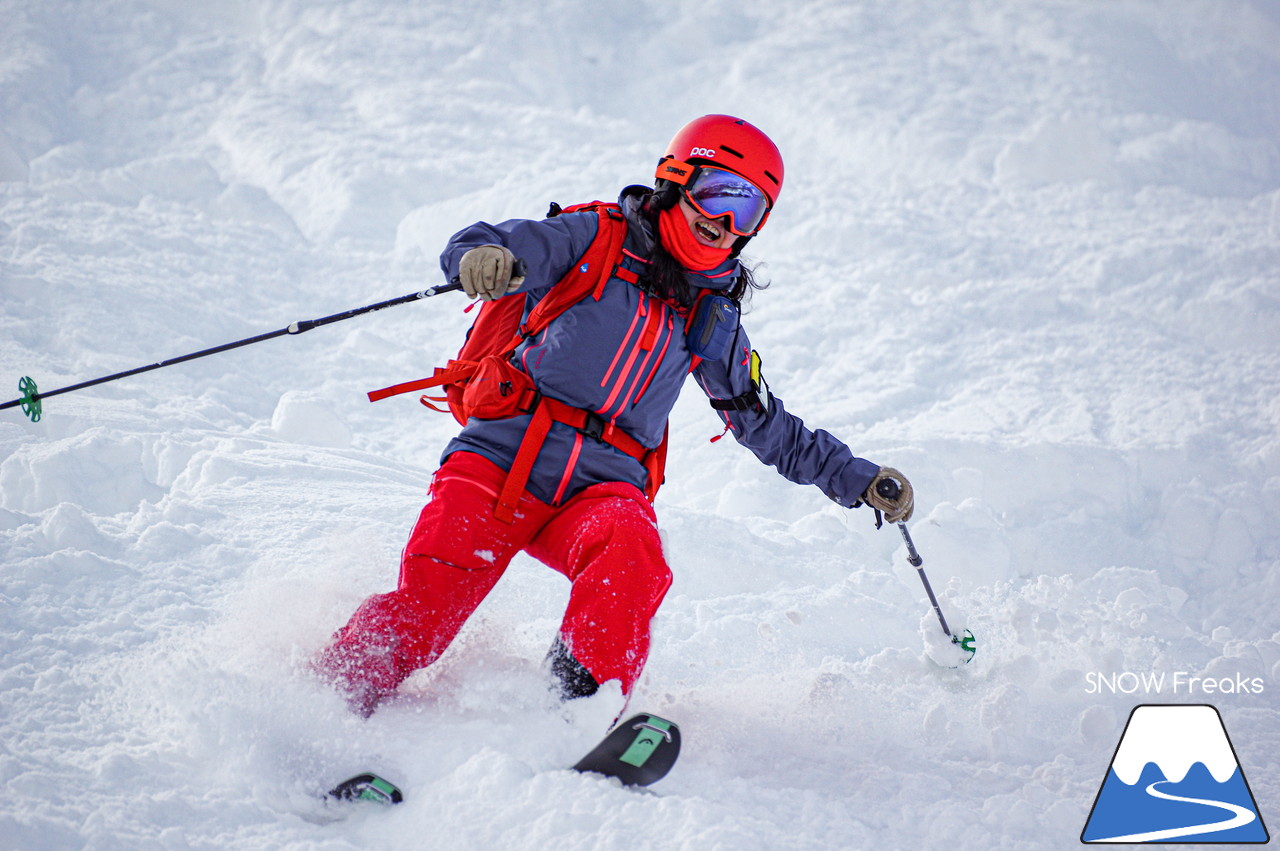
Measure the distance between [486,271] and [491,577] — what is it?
36.3 inches

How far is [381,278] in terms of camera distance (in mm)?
8734

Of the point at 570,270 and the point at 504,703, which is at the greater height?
the point at 570,270

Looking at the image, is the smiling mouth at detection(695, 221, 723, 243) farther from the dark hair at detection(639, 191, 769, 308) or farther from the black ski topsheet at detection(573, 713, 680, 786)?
the black ski topsheet at detection(573, 713, 680, 786)

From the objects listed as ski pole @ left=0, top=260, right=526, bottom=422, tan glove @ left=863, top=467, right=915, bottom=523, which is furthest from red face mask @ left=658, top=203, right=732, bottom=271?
tan glove @ left=863, top=467, right=915, bottom=523

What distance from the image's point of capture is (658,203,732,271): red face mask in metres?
3.07

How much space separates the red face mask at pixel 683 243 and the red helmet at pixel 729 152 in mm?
131

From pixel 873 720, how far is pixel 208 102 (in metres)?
10.3

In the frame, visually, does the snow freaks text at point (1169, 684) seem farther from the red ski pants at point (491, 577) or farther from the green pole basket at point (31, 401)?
the green pole basket at point (31, 401)

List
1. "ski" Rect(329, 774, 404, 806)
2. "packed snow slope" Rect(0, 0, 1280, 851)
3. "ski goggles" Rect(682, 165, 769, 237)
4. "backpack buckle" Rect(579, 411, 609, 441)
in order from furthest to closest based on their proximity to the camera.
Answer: "ski goggles" Rect(682, 165, 769, 237)
"backpack buckle" Rect(579, 411, 609, 441)
"packed snow slope" Rect(0, 0, 1280, 851)
"ski" Rect(329, 774, 404, 806)

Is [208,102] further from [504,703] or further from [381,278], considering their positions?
[504,703]

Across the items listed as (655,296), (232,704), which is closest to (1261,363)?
(655,296)

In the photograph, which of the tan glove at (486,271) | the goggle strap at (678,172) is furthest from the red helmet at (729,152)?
the tan glove at (486,271)

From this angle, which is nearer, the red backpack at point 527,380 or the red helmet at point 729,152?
the red backpack at point 527,380

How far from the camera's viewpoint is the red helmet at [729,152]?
3.13 meters
